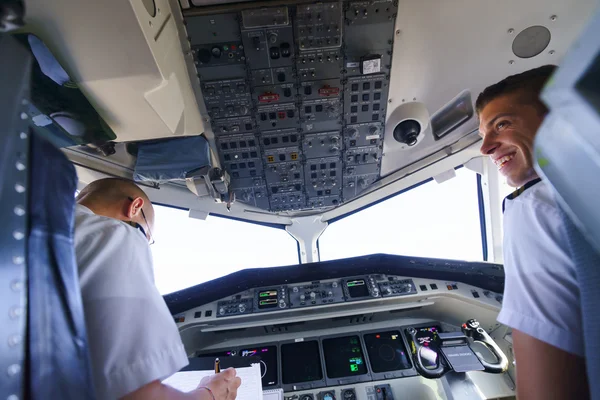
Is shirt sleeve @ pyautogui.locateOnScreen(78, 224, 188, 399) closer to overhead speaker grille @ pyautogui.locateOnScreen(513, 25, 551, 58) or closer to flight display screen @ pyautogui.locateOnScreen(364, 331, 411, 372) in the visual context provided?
flight display screen @ pyautogui.locateOnScreen(364, 331, 411, 372)

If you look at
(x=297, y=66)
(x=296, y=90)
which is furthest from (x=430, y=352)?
→ (x=297, y=66)

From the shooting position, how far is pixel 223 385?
3.87 feet

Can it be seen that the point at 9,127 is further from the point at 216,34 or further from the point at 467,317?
the point at 467,317

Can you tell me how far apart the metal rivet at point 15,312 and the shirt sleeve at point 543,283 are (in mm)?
1232

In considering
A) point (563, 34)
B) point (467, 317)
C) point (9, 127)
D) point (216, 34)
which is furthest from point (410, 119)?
point (9, 127)

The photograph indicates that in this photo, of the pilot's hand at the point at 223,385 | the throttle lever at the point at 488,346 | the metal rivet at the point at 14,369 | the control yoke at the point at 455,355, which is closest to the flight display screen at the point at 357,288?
the control yoke at the point at 455,355

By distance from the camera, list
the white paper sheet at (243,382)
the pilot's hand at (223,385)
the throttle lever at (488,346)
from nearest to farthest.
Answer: the pilot's hand at (223,385) → the white paper sheet at (243,382) → the throttle lever at (488,346)

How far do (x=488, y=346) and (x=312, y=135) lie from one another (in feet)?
6.99

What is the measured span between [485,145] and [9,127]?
1.64 m

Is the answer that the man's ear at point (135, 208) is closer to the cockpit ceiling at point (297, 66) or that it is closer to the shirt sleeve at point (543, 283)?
the cockpit ceiling at point (297, 66)

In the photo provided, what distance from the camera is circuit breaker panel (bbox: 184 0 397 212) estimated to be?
186 cm

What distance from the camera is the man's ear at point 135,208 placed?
1.40 m

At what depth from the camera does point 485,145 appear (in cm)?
136

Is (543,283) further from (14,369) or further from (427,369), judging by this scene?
(427,369)
